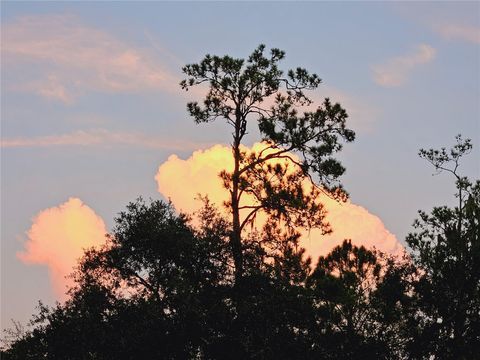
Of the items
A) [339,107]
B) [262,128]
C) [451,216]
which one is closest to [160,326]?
[262,128]

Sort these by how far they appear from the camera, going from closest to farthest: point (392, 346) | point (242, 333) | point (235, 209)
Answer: point (242, 333)
point (235, 209)
point (392, 346)

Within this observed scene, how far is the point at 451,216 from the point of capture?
5288 centimetres

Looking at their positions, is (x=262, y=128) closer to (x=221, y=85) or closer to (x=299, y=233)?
(x=221, y=85)

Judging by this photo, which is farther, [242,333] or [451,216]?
[451,216]

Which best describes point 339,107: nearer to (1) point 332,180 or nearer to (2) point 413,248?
(1) point 332,180

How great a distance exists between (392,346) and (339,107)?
1558 centimetres

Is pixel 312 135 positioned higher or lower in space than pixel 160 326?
higher

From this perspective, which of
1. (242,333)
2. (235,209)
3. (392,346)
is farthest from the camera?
(392,346)

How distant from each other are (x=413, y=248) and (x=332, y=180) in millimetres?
8614

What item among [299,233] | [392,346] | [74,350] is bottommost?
[74,350]

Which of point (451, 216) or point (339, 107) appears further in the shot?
point (451, 216)

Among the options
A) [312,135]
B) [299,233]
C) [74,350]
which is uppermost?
A: [312,135]

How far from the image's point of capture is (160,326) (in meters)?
40.9

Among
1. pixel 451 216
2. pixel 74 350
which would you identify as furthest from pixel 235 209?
pixel 451 216
